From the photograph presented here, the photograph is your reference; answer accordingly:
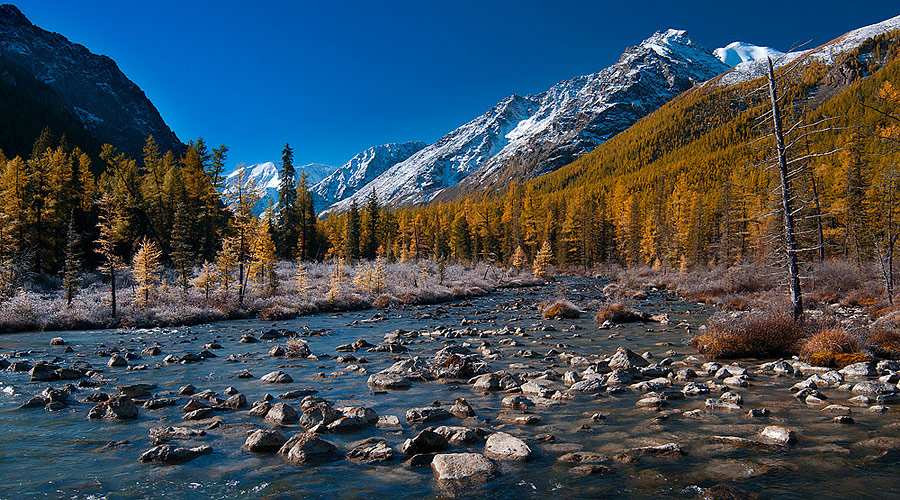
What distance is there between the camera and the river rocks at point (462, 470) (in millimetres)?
5395

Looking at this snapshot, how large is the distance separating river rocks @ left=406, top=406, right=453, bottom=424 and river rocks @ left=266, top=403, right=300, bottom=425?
86.1 inches

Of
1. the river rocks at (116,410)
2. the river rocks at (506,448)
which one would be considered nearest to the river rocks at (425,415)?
the river rocks at (506,448)

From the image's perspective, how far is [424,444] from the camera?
6.47 metres

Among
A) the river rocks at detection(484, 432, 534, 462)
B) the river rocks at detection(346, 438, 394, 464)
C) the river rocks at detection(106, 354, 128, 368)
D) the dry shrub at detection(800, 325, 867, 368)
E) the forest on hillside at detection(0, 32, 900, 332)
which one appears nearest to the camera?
the river rocks at detection(484, 432, 534, 462)

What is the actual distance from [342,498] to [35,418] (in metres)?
7.65

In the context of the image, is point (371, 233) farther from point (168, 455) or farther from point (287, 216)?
point (168, 455)

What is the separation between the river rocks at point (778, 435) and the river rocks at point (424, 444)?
501cm

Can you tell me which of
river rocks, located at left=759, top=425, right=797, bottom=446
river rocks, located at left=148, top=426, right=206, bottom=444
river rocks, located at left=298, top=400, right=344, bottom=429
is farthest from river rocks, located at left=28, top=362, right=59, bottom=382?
river rocks, located at left=759, top=425, right=797, bottom=446

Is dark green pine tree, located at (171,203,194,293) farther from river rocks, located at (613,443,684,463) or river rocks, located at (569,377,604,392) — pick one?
river rocks, located at (613,443,684,463)

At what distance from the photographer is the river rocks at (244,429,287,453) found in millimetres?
6629

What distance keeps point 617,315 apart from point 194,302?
94.1 feet

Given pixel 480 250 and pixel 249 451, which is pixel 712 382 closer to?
pixel 249 451

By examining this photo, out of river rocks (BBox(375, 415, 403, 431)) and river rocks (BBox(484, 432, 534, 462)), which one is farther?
river rocks (BBox(375, 415, 403, 431))

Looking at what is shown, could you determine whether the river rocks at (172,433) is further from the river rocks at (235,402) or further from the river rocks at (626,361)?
the river rocks at (626,361)
